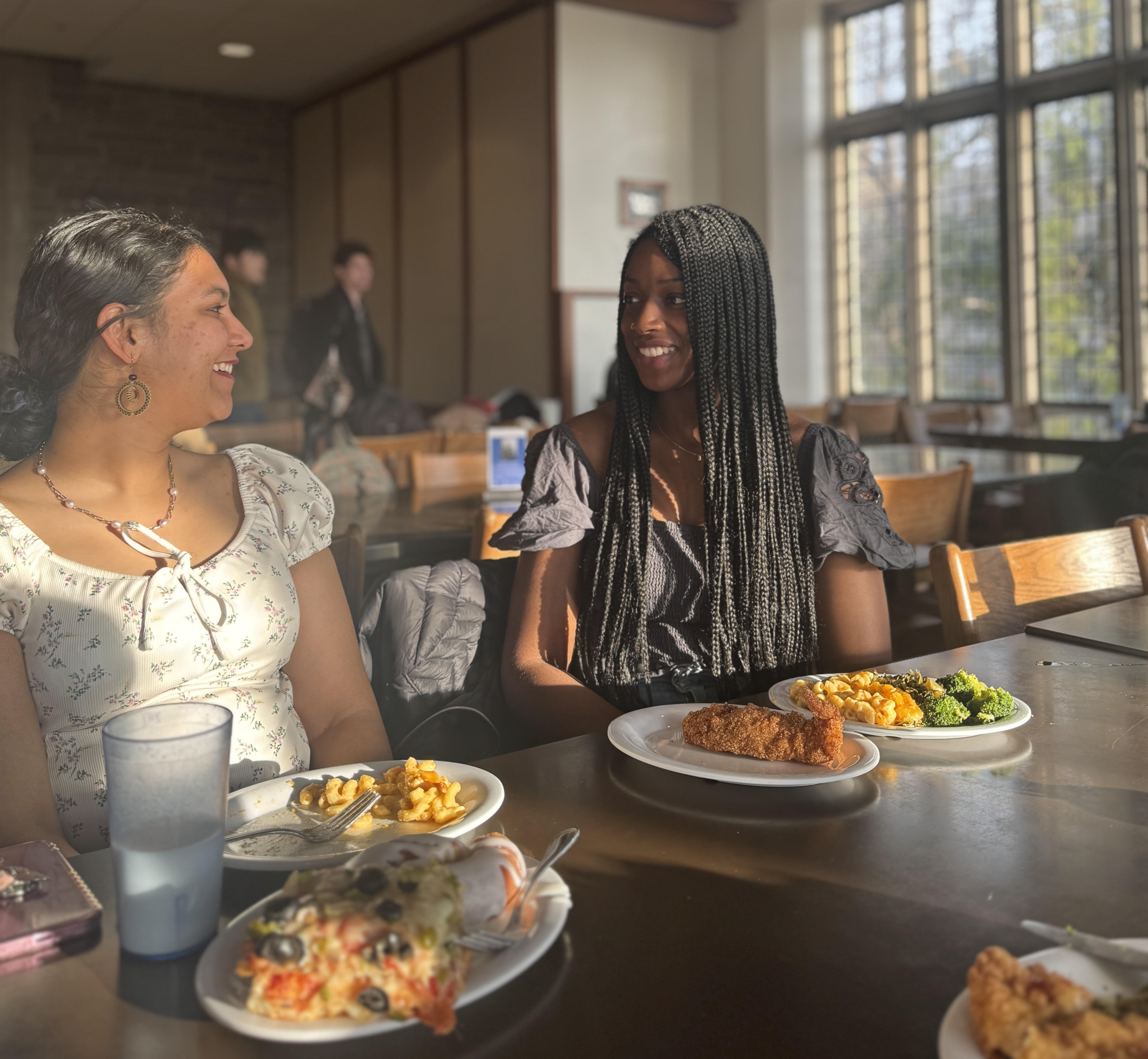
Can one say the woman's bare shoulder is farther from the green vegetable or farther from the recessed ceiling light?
the recessed ceiling light

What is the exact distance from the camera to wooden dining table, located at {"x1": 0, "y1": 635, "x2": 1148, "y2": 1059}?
67 cm

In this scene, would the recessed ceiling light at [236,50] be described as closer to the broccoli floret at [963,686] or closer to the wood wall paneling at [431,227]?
the wood wall paneling at [431,227]

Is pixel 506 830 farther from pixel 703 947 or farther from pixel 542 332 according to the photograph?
pixel 542 332

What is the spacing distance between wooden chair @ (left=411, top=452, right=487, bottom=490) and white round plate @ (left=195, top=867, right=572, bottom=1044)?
8.67 feet

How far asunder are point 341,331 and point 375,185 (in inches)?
181

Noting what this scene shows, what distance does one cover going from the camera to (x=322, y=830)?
95cm

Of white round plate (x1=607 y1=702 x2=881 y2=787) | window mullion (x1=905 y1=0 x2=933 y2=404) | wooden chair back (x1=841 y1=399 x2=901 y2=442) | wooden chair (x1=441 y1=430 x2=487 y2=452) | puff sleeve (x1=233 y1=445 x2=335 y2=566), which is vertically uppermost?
window mullion (x1=905 y1=0 x2=933 y2=404)

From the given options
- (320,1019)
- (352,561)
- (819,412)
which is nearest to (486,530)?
(352,561)

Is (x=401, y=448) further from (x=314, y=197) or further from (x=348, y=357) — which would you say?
(x=314, y=197)

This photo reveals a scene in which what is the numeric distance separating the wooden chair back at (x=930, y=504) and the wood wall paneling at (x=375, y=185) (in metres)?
7.42

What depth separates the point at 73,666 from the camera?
128 centimetres

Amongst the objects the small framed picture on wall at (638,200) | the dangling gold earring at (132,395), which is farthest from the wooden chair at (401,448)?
the small framed picture on wall at (638,200)

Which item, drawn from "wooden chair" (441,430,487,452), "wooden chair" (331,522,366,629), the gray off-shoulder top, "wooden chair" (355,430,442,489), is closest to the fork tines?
the gray off-shoulder top

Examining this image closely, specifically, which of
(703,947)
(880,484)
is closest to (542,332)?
(880,484)
